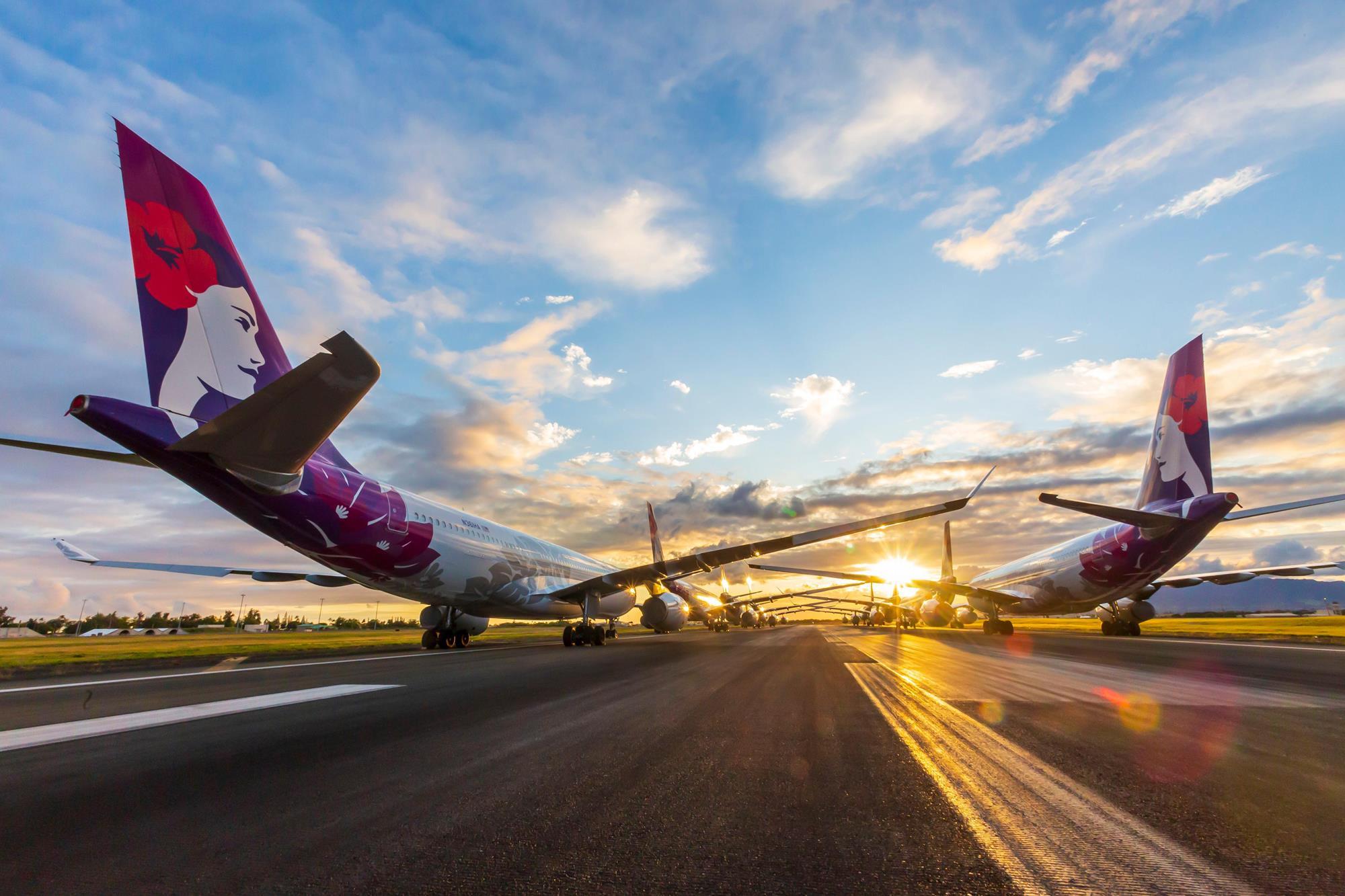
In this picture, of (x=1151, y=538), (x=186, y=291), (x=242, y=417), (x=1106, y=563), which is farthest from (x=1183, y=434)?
(x=186, y=291)

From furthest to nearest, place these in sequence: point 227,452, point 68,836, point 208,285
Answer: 1. point 208,285
2. point 227,452
3. point 68,836

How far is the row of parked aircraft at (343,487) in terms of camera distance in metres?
9.22

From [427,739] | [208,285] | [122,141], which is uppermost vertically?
[122,141]

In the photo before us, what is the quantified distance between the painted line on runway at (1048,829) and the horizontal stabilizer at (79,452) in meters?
13.2

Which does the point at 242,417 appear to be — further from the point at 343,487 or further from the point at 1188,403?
the point at 1188,403

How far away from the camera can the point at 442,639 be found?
2481 cm

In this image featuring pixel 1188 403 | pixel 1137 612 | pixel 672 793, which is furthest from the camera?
pixel 1137 612

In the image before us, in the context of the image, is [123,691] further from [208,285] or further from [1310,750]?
[1310,750]

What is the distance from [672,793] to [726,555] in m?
16.7

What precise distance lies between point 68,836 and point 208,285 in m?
11.9

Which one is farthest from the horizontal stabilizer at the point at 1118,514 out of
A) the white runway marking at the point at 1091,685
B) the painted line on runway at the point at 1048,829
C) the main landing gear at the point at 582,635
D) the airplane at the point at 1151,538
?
the main landing gear at the point at 582,635

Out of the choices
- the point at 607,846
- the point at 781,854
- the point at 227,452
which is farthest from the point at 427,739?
the point at 227,452

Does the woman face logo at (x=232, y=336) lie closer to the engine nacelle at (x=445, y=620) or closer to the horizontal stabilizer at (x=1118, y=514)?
the engine nacelle at (x=445, y=620)

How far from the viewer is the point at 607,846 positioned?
2.39m
